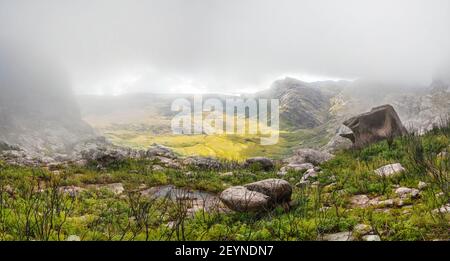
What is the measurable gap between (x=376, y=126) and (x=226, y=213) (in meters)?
11.8

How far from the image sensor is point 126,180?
13.0 metres

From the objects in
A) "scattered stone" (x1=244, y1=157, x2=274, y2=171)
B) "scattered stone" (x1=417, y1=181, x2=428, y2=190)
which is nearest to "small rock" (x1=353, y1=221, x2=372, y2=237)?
"scattered stone" (x1=417, y1=181, x2=428, y2=190)

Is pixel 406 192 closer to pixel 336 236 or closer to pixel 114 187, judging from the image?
pixel 336 236

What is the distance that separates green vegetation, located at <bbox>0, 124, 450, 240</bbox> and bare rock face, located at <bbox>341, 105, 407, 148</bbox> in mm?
2475

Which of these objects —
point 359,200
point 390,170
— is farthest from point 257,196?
point 390,170

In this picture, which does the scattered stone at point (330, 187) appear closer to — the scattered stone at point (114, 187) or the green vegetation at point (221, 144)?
the scattered stone at point (114, 187)

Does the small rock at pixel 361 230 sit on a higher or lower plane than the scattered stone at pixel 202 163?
higher

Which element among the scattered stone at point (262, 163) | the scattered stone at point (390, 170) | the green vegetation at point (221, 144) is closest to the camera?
the scattered stone at point (390, 170)

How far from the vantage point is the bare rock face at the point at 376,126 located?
54.5 feet

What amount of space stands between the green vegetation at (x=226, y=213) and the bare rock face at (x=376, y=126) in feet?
8.12

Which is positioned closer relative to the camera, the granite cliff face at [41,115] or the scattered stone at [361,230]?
the scattered stone at [361,230]

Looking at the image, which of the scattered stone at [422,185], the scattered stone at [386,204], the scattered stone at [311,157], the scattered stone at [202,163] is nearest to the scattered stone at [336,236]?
the scattered stone at [386,204]

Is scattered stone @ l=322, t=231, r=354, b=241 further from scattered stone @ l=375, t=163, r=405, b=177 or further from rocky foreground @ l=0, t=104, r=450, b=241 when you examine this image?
scattered stone @ l=375, t=163, r=405, b=177
